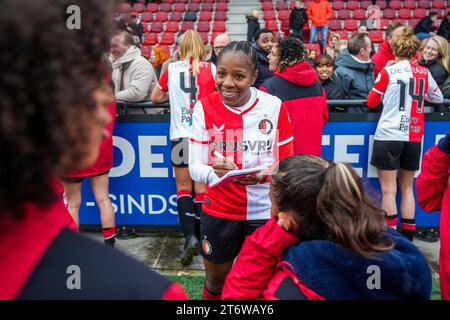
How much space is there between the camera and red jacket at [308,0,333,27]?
43.6ft

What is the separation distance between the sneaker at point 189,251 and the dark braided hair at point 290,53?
158cm

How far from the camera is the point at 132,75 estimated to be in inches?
161

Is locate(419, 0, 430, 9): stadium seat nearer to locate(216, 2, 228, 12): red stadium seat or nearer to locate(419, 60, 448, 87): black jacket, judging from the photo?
locate(216, 2, 228, 12): red stadium seat

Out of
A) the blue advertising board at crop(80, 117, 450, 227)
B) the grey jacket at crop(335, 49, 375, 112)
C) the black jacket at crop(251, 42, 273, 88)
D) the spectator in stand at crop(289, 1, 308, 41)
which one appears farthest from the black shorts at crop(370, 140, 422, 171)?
the spectator in stand at crop(289, 1, 308, 41)

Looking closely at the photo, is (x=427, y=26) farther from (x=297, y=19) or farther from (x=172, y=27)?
(x=172, y=27)

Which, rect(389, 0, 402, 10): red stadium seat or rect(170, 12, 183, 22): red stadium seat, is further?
rect(170, 12, 183, 22): red stadium seat

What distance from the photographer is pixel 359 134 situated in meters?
4.09

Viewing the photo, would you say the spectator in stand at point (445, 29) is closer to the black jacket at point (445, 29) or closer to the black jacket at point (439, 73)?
the black jacket at point (445, 29)

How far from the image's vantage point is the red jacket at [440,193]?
6.27ft

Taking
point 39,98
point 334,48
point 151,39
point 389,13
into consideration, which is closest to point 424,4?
point 389,13

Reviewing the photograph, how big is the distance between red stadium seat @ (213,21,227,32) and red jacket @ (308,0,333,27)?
359cm

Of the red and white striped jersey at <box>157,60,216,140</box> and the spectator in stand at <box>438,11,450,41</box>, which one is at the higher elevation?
the spectator in stand at <box>438,11,450,41</box>
